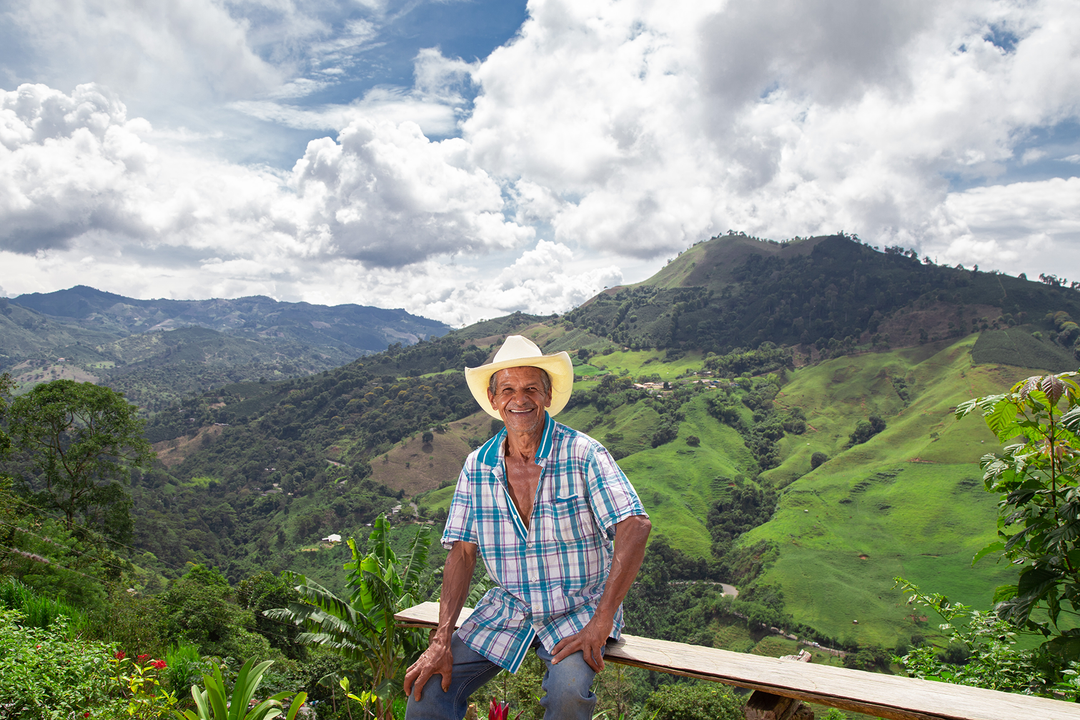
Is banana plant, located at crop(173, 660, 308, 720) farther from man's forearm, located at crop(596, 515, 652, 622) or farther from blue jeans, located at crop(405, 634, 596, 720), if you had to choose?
man's forearm, located at crop(596, 515, 652, 622)

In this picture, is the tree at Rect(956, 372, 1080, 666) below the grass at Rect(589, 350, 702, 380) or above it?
below

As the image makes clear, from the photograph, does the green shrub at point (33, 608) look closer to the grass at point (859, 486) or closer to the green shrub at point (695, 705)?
the green shrub at point (695, 705)

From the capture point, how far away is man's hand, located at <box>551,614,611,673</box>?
7.04ft

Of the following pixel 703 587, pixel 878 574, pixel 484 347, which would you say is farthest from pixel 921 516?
pixel 484 347

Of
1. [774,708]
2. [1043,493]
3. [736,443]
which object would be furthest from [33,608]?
[736,443]

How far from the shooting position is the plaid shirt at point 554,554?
2.35 metres

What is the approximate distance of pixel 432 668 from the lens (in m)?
2.36

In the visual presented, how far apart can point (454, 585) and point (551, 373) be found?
1.07 meters

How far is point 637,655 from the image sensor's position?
7.26 feet

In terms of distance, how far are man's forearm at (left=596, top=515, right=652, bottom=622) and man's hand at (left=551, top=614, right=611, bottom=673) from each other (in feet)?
0.12

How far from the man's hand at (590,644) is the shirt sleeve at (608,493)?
0.36 meters

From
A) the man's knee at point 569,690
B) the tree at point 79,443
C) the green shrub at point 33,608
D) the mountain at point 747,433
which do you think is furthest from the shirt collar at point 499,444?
the mountain at point 747,433

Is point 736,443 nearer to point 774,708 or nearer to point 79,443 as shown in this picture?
point 79,443

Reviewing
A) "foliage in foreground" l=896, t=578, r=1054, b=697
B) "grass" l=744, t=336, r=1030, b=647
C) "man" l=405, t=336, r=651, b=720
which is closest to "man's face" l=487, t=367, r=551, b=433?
"man" l=405, t=336, r=651, b=720
